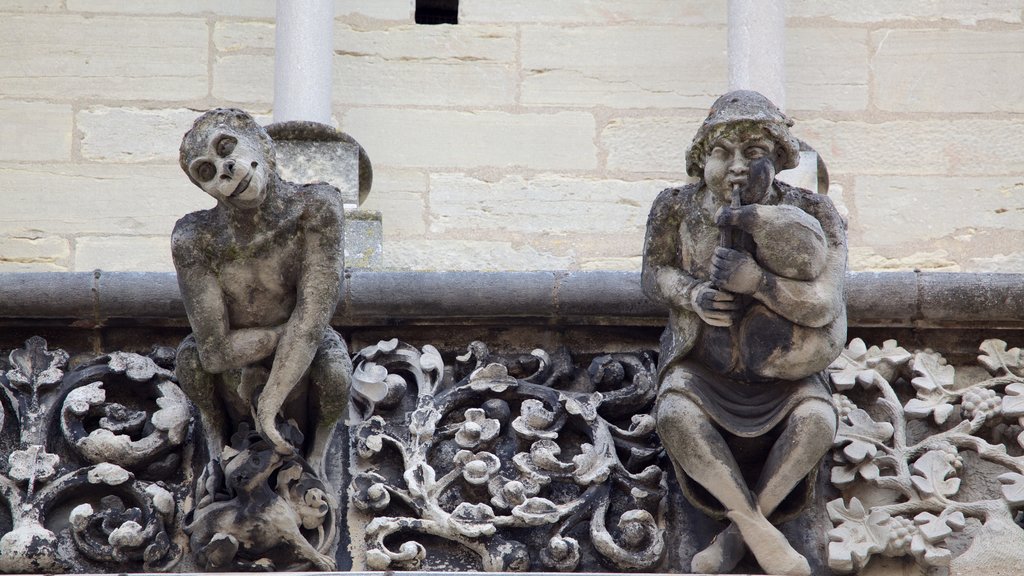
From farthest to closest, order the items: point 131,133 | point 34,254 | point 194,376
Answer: point 131,133 → point 34,254 → point 194,376

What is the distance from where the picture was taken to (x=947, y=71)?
8336 mm

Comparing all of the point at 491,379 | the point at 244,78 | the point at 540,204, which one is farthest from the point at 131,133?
the point at 491,379

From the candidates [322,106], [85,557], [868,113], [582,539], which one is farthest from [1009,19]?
[85,557]

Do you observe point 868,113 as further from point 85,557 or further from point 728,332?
point 85,557

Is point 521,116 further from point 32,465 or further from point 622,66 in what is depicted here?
point 32,465

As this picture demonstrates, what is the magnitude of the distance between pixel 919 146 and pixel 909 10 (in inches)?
18.1

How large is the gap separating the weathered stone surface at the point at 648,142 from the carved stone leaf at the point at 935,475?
181cm

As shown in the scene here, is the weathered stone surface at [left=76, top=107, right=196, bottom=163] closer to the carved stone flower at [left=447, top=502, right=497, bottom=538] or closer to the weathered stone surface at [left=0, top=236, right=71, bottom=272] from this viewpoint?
the weathered stone surface at [left=0, top=236, right=71, bottom=272]

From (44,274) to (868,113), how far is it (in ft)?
8.58

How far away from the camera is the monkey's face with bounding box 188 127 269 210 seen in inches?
245

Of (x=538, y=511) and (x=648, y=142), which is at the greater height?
(x=648, y=142)

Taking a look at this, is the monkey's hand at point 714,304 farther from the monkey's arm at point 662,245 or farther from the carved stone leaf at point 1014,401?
the carved stone leaf at point 1014,401

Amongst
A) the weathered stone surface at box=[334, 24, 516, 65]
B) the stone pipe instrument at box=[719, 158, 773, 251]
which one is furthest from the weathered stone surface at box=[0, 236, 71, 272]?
the stone pipe instrument at box=[719, 158, 773, 251]

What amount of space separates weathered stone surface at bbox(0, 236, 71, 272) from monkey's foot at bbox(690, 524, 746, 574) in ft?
7.87
